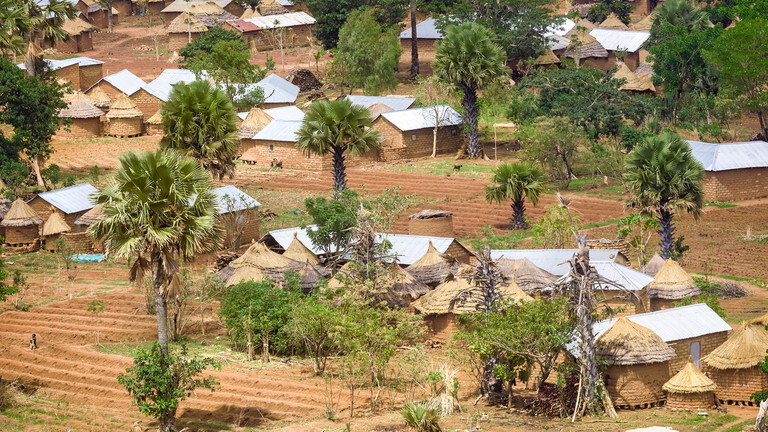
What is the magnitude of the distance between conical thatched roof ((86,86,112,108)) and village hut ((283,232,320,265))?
1148 inches

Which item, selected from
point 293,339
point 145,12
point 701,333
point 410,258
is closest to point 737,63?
point 410,258

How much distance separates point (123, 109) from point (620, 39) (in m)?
34.5

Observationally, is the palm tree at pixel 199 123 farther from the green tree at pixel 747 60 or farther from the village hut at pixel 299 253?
the green tree at pixel 747 60

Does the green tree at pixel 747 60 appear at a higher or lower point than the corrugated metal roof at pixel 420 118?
higher

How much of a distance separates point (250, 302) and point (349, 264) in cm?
331

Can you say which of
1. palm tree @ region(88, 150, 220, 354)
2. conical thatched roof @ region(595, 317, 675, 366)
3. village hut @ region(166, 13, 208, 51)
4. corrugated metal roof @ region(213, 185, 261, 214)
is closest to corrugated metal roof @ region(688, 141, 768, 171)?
corrugated metal roof @ region(213, 185, 261, 214)

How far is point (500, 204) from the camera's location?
167ft

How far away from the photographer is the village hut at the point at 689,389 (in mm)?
29484

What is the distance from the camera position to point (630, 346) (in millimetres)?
29797

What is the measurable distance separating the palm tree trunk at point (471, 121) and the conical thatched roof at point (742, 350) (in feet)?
93.8

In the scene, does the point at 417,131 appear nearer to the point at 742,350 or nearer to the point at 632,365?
the point at 742,350

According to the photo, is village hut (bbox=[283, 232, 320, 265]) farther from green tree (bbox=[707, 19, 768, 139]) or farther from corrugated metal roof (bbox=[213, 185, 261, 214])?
green tree (bbox=[707, 19, 768, 139])

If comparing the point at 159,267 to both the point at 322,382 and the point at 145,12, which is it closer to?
the point at 322,382

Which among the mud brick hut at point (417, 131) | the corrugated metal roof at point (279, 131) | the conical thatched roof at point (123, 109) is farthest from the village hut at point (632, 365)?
the conical thatched roof at point (123, 109)
